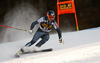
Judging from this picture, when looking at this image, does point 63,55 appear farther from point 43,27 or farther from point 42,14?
point 42,14

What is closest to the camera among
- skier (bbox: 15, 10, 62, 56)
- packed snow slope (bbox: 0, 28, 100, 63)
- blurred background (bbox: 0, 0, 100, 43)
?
packed snow slope (bbox: 0, 28, 100, 63)

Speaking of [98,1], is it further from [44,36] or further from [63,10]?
[44,36]

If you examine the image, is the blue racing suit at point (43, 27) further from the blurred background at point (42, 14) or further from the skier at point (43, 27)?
the blurred background at point (42, 14)

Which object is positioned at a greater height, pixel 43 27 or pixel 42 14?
pixel 42 14

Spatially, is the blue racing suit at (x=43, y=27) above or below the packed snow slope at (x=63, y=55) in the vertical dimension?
above

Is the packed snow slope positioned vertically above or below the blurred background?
below

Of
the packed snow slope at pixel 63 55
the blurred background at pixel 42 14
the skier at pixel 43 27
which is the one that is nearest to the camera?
the packed snow slope at pixel 63 55

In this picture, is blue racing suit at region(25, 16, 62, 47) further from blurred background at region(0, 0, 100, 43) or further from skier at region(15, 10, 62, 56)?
blurred background at region(0, 0, 100, 43)

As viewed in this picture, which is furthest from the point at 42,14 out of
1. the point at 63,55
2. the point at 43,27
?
the point at 63,55

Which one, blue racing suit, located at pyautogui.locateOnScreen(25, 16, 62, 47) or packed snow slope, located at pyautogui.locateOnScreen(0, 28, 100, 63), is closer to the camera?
packed snow slope, located at pyautogui.locateOnScreen(0, 28, 100, 63)

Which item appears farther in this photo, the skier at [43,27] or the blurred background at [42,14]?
the blurred background at [42,14]

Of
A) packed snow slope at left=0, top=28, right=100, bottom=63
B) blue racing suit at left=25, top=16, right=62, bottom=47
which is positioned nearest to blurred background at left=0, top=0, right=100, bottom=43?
packed snow slope at left=0, top=28, right=100, bottom=63

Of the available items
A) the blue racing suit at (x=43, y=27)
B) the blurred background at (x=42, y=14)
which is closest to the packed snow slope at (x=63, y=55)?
the blue racing suit at (x=43, y=27)

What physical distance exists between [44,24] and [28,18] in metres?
3.40
